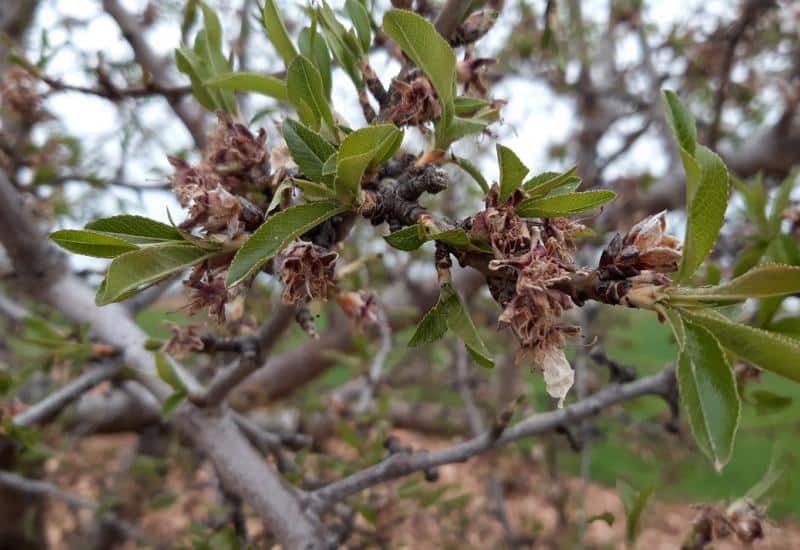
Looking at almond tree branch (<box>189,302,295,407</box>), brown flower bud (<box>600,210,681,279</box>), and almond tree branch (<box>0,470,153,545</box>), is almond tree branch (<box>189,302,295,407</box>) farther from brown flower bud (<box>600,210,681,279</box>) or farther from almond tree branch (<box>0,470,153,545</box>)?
almond tree branch (<box>0,470,153,545</box>)

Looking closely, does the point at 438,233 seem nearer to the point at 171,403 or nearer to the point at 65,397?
the point at 171,403

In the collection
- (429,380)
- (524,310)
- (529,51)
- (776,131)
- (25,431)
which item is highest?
(529,51)

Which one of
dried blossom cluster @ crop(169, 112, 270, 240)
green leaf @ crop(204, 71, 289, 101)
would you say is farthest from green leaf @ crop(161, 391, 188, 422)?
green leaf @ crop(204, 71, 289, 101)

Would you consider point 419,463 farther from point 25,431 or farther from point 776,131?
point 776,131

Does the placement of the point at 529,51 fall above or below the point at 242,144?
above

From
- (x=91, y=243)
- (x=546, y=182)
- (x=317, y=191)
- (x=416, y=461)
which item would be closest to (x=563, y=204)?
(x=546, y=182)

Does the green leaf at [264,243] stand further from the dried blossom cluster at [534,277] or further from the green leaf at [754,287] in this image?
the green leaf at [754,287]

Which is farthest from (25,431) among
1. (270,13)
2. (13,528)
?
(13,528)
